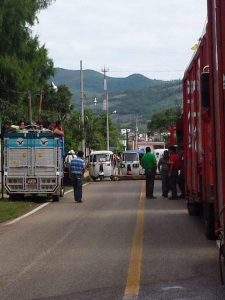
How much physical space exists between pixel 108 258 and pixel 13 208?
1019 centimetres

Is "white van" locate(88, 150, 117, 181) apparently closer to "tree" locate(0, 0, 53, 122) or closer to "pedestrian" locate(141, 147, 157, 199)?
"tree" locate(0, 0, 53, 122)

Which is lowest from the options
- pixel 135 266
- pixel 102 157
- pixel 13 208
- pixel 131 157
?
pixel 135 266

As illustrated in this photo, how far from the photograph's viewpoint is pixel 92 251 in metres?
11.5

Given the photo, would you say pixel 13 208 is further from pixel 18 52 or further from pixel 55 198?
pixel 18 52

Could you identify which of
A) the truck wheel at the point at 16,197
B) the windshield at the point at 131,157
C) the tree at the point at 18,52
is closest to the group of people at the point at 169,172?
the truck wheel at the point at 16,197

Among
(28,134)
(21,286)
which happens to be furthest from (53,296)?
(28,134)

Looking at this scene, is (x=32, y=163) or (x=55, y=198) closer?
(x=32, y=163)

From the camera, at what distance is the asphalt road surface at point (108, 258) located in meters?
8.33

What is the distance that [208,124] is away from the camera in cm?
1153

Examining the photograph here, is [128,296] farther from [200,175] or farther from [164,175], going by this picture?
[164,175]

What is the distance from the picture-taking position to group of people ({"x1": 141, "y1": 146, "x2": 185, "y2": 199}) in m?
23.1

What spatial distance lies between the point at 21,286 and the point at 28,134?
598 inches

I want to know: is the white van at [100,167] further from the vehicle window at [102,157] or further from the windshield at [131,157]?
the windshield at [131,157]

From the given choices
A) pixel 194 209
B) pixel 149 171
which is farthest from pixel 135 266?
pixel 149 171
